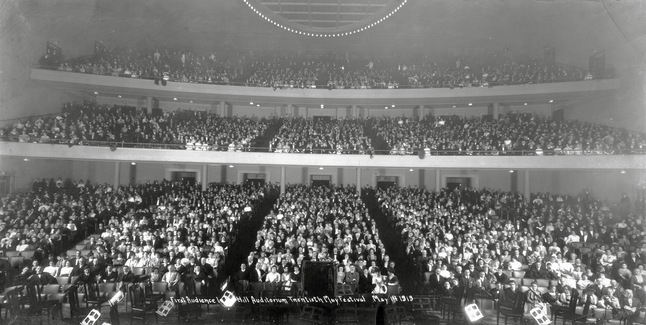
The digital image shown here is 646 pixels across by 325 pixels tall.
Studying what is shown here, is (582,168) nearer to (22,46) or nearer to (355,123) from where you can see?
(355,123)

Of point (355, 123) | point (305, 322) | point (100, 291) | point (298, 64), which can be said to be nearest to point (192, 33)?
point (298, 64)

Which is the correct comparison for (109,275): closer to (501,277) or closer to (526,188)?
(501,277)

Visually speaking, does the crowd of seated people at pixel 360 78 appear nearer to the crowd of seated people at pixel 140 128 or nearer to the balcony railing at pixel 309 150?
the balcony railing at pixel 309 150

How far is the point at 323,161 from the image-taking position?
63.0ft

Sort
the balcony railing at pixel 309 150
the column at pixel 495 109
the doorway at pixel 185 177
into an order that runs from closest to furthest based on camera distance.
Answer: the balcony railing at pixel 309 150 → the column at pixel 495 109 → the doorway at pixel 185 177

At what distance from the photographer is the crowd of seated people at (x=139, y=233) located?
1014 centimetres

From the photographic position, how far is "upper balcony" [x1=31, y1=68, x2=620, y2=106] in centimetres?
1841

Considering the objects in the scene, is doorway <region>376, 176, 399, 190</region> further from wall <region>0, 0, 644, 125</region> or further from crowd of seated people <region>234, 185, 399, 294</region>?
wall <region>0, 0, 644, 125</region>

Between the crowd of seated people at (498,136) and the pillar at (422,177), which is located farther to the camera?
the pillar at (422,177)

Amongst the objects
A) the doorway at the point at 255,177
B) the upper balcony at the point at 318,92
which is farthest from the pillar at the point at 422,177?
the doorway at the point at 255,177

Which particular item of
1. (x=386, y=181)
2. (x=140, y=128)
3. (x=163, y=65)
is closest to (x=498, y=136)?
(x=386, y=181)

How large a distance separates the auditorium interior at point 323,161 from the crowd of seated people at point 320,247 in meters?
0.08

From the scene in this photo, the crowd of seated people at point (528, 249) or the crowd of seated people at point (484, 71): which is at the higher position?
the crowd of seated people at point (484, 71)

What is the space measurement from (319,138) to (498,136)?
25.9 feet
